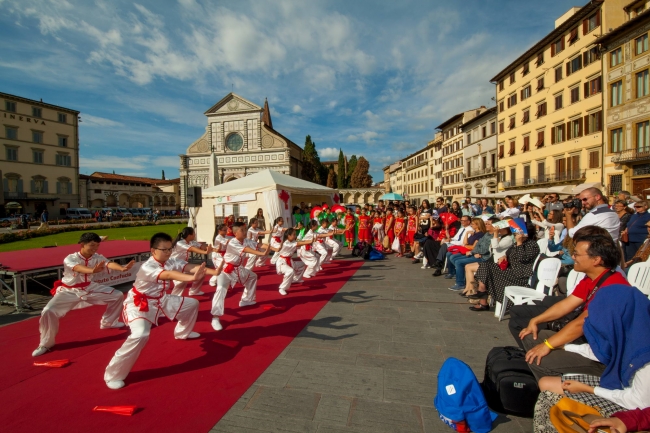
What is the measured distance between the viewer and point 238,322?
18.6 feet

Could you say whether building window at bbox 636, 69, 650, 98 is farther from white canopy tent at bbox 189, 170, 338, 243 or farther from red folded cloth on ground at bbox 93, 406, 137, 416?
red folded cloth on ground at bbox 93, 406, 137, 416

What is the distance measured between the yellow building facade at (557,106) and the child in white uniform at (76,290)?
102 feet

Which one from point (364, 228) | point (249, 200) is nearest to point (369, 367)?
point (364, 228)

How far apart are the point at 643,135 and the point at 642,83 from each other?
10.7ft

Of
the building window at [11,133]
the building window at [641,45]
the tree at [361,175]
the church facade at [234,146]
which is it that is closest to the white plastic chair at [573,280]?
the building window at [641,45]

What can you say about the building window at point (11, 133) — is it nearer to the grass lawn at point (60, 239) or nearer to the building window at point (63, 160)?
the building window at point (63, 160)

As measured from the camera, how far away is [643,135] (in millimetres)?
20906

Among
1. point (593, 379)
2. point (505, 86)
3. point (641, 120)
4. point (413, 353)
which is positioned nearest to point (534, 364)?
point (593, 379)

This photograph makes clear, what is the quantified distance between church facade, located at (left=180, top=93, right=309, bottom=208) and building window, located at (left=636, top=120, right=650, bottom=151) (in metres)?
38.9

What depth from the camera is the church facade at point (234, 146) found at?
51.1m

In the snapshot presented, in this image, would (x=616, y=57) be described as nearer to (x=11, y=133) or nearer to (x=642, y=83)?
(x=642, y=83)

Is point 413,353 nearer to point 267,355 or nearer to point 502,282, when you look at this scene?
point 267,355

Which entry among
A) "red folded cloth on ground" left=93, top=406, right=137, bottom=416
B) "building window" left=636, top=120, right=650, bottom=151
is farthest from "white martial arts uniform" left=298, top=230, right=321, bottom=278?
"building window" left=636, top=120, right=650, bottom=151

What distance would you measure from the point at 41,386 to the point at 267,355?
2512 millimetres
